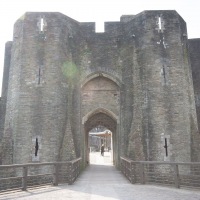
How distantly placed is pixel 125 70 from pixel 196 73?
543cm

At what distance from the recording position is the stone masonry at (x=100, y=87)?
41.2ft

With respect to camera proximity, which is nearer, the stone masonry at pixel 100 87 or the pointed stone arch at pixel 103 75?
the stone masonry at pixel 100 87

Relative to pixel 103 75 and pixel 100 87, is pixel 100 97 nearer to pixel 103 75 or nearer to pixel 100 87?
pixel 100 87

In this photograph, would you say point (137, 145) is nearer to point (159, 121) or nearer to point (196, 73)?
point (159, 121)

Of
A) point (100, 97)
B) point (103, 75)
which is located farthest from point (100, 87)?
point (103, 75)

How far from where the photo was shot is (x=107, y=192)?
7.23 m

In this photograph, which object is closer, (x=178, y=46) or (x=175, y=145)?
(x=175, y=145)

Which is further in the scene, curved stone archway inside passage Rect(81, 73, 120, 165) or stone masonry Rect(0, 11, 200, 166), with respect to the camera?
curved stone archway inside passage Rect(81, 73, 120, 165)

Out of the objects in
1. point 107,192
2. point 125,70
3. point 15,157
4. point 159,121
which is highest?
point 125,70

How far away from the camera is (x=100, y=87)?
15.0m

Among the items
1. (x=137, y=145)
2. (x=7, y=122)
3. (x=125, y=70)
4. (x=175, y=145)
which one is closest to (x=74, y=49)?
(x=125, y=70)

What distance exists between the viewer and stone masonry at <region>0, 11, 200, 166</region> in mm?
12562

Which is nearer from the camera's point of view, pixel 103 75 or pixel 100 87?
pixel 103 75

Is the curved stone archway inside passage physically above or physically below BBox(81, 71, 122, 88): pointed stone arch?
below
